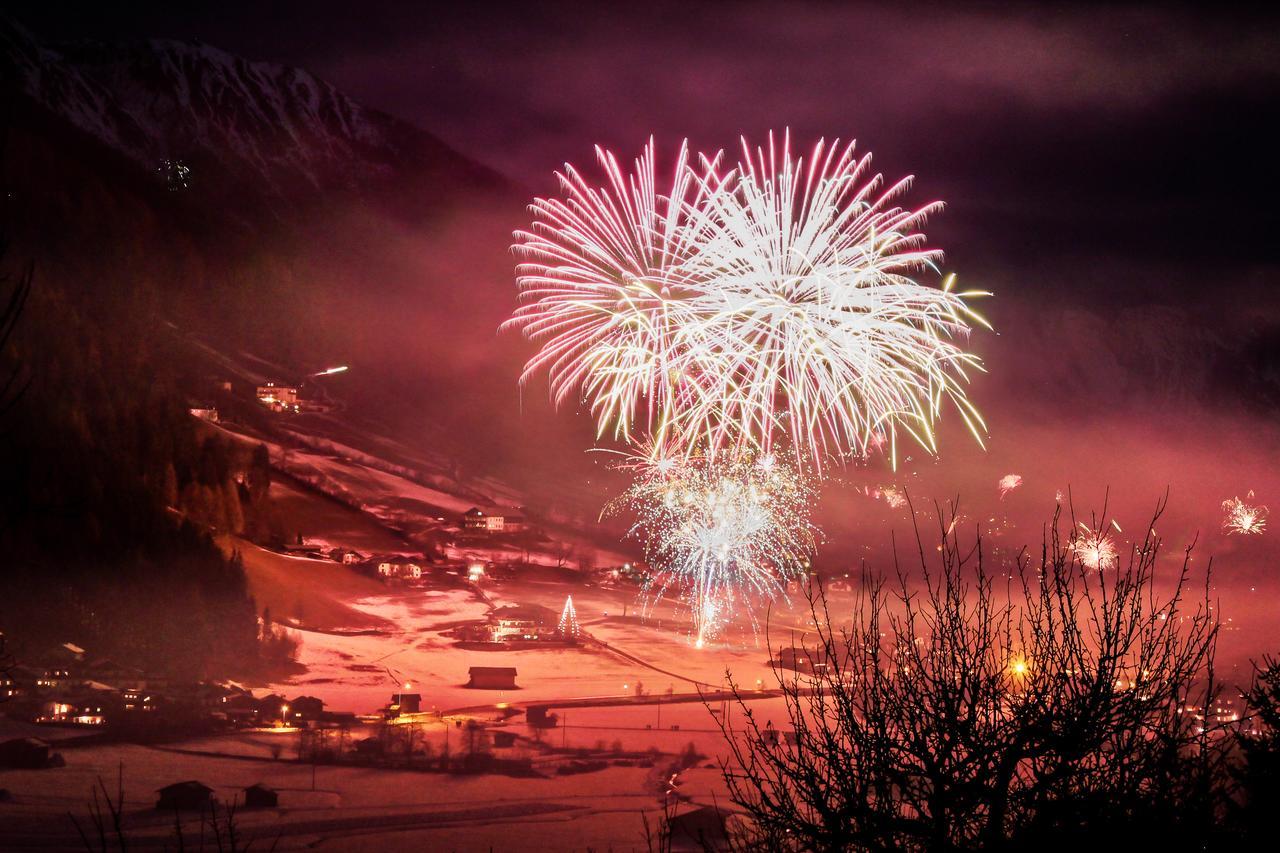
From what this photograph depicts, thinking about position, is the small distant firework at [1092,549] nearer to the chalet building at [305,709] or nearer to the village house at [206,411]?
the chalet building at [305,709]

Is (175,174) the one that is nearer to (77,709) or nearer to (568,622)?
(568,622)

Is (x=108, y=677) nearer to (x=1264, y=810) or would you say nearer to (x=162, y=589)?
(x=162, y=589)

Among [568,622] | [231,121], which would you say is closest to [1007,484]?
[568,622]

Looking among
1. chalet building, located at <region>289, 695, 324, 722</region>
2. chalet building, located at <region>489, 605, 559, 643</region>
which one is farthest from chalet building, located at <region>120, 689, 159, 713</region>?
chalet building, located at <region>489, 605, 559, 643</region>

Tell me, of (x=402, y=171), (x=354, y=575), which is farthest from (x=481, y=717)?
(x=402, y=171)

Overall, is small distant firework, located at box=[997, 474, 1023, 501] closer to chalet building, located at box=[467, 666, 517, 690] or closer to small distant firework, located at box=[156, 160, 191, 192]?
chalet building, located at box=[467, 666, 517, 690]

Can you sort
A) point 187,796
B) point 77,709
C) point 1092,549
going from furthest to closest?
point 77,709
point 1092,549
point 187,796
